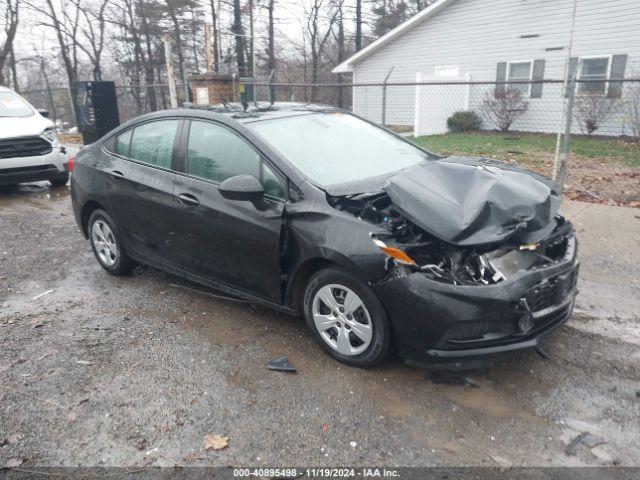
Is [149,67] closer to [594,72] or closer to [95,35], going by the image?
[95,35]

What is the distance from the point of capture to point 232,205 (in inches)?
152

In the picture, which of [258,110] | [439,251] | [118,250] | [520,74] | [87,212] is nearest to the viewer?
[439,251]

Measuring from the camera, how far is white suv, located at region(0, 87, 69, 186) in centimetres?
877

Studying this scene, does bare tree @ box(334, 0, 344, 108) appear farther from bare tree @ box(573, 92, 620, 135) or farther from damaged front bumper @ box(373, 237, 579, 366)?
damaged front bumper @ box(373, 237, 579, 366)

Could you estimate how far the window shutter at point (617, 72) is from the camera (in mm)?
14469

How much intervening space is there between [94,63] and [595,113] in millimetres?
23584

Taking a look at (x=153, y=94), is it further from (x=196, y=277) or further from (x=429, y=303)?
(x=429, y=303)

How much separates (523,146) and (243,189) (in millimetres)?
11723

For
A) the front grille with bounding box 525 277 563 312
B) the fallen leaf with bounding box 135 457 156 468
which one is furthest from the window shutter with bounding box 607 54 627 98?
the fallen leaf with bounding box 135 457 156 468

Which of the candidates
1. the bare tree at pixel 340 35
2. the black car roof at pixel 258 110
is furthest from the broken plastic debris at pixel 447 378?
the bare tree at pixel 340 35

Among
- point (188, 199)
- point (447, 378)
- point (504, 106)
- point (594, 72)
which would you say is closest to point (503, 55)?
point (504, 106)

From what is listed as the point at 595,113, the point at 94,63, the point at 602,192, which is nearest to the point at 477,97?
the point at 595,113

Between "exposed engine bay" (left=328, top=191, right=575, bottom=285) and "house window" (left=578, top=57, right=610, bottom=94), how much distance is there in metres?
13.9

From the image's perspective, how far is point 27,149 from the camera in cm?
898
